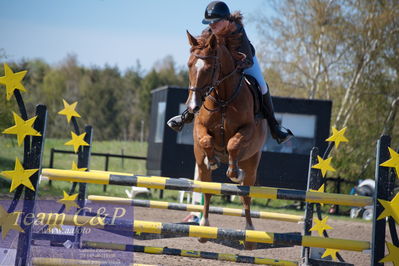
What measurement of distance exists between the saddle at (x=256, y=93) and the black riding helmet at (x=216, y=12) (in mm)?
705

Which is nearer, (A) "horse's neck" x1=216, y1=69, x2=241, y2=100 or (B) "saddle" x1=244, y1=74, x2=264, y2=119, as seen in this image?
(A) "horse's neck" x1=216, y1=69, x2=241, y2=100

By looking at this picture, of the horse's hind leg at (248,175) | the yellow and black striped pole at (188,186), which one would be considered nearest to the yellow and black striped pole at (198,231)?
the yellow and black striped pole at (188,186)

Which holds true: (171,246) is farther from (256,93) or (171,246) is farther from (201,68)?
(201,68)

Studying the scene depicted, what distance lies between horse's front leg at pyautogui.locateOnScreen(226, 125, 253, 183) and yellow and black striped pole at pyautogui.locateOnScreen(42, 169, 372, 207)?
727 millimetres

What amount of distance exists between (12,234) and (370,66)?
19.3m

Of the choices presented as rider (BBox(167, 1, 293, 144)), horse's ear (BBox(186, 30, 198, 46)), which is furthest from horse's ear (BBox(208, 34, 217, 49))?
rider (BBox(167, 1, 293, 144))

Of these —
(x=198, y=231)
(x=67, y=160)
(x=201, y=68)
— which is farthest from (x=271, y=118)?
(x=67, y=160)

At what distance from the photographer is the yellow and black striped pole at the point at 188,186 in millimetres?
4035

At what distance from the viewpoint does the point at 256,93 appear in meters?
5.61

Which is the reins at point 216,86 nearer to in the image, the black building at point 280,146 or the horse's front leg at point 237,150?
the horse's front leg at point 237,150

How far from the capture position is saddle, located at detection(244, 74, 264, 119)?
18.2ft

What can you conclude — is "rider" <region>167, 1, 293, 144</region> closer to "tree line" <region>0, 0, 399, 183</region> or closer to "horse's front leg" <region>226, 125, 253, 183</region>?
"horse's front leg" <region>226, 125, 253, 183</region>

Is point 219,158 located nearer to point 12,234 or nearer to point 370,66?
point 12,234

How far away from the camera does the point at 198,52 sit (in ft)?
15.2
